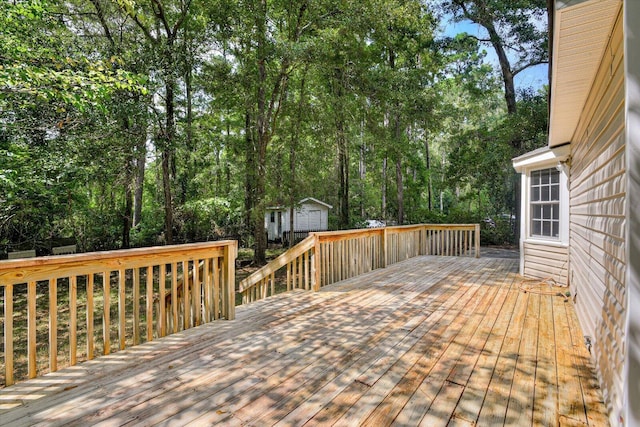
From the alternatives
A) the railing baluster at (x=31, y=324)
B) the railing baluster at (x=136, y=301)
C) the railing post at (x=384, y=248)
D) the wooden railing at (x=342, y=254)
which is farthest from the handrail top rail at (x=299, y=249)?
the railing baluster at (x=31, y=324)

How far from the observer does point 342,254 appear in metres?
5.56

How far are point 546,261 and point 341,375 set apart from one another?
496 cm

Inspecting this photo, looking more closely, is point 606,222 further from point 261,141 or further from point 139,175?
point 139,175

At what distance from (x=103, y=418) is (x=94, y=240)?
11.7 m

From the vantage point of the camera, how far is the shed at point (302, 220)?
60.8ft

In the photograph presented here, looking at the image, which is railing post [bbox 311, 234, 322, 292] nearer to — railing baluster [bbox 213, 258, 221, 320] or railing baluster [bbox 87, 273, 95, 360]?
railing baluster [bbox 213, 258, 221, 320]

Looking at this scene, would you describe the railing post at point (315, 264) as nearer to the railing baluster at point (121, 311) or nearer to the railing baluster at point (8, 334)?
the railing baluster at point (121, 311)

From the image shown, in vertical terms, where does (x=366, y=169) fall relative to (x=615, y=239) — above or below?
above

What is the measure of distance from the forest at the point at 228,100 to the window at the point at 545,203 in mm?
5759

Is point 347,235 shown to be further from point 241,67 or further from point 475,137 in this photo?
point 475,137

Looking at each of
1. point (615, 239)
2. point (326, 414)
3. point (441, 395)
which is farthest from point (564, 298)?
point (326, 414)

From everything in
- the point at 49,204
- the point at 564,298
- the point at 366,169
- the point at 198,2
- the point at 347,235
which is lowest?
the point at 564,298

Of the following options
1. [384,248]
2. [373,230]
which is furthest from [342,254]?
[384,248]

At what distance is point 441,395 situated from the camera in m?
2.05
